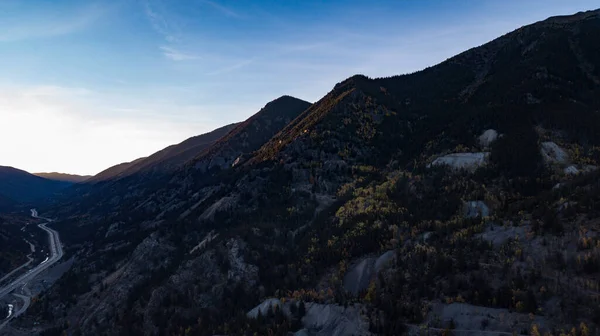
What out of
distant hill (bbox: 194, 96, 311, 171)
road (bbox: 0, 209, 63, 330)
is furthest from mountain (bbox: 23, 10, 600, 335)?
distant hill (bbox: 194, 96, 311, 171)

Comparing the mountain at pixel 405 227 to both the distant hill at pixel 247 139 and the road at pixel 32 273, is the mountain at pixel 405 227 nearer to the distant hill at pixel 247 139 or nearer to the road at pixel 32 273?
the road at pixel 32 273

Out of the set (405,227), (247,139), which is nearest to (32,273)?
(247,139)

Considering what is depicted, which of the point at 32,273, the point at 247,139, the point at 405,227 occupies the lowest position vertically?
the point at 32,273

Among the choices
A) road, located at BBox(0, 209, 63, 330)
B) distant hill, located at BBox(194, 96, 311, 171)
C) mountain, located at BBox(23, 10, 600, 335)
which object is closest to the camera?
mountain, located at BBox(23, 10, 600, 335)

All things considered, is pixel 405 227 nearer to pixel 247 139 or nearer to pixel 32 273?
pixel 32 273

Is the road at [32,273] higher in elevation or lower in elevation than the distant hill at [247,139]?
lower

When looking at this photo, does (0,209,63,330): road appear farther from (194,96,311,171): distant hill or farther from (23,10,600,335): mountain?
(194,96,311,171): distant hill

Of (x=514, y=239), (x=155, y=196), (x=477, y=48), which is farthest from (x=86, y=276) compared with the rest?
(x=477, y=48)

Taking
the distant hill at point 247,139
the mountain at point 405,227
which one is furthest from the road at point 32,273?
the distant hill at point 247,139

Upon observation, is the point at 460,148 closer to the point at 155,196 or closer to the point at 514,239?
the point at 514,239
